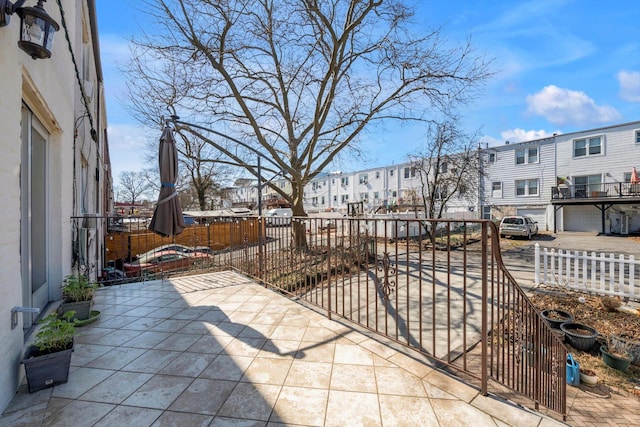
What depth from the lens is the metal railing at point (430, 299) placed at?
7.43 feet

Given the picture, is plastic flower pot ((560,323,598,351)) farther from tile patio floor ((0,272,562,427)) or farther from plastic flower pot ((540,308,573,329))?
tile patio floor ((0,272,562,427))

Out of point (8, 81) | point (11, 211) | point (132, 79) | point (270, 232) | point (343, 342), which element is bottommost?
point (343, 342)

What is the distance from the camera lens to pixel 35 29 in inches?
82.8

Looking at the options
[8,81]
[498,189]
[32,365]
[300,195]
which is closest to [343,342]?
[32,365]

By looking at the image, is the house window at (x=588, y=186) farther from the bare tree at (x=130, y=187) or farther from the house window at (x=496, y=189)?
the bare tree at (x=130, y=187)

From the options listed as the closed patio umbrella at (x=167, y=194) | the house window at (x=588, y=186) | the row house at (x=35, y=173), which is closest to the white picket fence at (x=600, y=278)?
the closed patio umbrella at (x=167, y=194)

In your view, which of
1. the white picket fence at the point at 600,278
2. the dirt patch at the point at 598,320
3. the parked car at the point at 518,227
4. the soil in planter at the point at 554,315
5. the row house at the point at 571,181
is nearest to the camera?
the dirt patch at the point at 598,320

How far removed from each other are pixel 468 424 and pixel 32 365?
2.99 m

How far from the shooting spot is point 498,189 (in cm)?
2328

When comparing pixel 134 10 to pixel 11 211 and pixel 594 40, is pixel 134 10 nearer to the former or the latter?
pixel 11 211

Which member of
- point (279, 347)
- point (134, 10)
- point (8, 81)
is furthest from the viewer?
point (134, 10)

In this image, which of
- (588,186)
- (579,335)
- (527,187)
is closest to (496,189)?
(527,187)

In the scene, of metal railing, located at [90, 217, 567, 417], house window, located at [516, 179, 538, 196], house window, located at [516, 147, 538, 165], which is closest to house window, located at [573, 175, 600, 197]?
Result: house window, located at [516, 179, 538, 196]

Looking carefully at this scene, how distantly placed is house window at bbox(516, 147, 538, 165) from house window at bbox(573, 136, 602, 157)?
7.41ft
